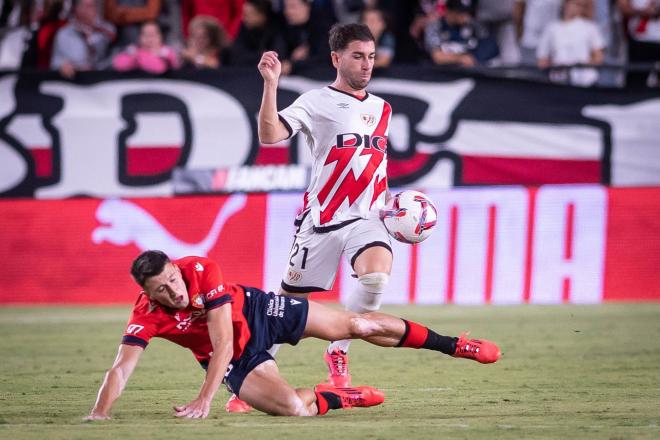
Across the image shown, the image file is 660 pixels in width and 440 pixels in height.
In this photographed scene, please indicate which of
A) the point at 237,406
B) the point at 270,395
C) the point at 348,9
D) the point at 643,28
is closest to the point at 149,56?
the point at 348,9

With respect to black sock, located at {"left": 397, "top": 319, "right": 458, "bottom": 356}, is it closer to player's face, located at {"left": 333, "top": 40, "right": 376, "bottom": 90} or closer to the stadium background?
player's face, located at {"left": 333, "top": 40, "right": 376, "bottom": 90}

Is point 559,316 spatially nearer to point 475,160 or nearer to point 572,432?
point 475,160

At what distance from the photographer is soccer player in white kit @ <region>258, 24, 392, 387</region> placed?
8.27m

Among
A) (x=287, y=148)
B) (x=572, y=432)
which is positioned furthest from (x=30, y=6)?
(x=572, y=432)

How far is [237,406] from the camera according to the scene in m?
7.63

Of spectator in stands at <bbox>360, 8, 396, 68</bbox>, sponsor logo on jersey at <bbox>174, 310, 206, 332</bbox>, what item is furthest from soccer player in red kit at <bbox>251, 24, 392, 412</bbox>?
spectator in stands at <bbox>360, 8, 396, 68</bbox>

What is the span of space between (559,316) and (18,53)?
26.5ft

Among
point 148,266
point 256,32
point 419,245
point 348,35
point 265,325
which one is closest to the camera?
point 148,266

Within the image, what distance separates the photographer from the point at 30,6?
55.3 feet

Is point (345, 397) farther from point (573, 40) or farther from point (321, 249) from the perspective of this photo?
point (573, 40)

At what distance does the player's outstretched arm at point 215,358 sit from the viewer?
22.4 ft

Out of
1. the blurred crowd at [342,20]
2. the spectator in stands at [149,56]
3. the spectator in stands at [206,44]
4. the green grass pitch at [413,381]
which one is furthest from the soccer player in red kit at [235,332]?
the spectator in stands at [149,56]

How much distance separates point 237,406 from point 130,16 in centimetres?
931

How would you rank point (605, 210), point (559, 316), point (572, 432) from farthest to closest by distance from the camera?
point (605, 210), point (559, 316), point (572, 432)
